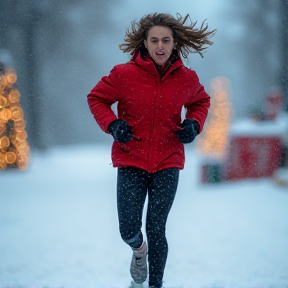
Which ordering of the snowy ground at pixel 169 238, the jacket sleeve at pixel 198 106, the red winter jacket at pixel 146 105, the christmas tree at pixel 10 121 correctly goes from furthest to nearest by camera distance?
the christmas tree at pixel 10 121
the snowy ground at pixel 169 238
the jacket sleeve at pixel 198 106
the red winter jacket at pixel 146 105

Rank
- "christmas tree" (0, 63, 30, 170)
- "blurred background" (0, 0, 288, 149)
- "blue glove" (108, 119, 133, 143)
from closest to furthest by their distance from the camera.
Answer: "blue glove" (108, 119, 133, 143) < "christmas tree" (0, 63, 30, 170) < "blurred background" (0, 0, 288, 149)

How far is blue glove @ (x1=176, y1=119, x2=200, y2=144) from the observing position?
7.50 ft

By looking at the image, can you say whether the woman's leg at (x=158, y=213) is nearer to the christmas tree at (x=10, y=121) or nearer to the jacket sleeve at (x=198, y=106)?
the jacket sleeve at (x=198, y=106)

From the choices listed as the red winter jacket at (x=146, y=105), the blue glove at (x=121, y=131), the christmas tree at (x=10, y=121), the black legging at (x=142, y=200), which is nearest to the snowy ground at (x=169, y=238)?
the black legging at (x=142, y=200)

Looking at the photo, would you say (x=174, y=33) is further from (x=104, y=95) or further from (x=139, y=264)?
(x=139, y=264)

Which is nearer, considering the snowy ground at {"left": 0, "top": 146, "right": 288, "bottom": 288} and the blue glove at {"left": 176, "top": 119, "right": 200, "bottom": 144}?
the blue glove at {"left": 176, "top": 119, "right": 200, "bottom": 144}

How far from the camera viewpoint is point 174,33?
94.3 inches

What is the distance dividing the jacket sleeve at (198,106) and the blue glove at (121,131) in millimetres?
359

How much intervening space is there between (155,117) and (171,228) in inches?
116

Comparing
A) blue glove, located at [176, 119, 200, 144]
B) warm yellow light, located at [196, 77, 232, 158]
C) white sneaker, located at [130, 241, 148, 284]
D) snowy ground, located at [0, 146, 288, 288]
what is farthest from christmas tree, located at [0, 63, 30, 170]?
blue glove, located at [176, 119, 200, 144]

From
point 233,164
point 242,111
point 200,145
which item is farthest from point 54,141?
point 233,164

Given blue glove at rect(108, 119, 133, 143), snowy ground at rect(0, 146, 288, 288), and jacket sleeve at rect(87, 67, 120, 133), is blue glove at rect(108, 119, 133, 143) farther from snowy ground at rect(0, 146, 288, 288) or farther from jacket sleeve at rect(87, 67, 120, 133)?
snowy ground at rect(0, 146, 288, 288)

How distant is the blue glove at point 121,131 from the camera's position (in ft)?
7.18

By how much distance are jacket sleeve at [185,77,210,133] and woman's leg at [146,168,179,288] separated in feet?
0.83
